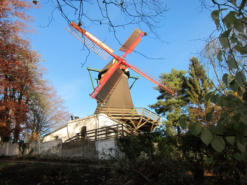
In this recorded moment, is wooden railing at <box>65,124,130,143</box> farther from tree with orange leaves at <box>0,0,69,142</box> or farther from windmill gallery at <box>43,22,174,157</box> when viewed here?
tree with orange leaves at <box>0,0,69,142</box>

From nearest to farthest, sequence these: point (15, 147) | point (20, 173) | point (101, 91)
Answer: point (20, 173) < point (15, 147) < point (101, 91)

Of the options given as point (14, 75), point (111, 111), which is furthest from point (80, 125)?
point (14, 75)

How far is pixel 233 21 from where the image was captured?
1064 millimetres

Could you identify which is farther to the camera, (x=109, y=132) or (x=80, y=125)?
(x=80, y=125)

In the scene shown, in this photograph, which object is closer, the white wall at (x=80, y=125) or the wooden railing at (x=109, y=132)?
the wooden railing at (x=109, y=132)

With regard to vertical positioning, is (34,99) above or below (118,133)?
above

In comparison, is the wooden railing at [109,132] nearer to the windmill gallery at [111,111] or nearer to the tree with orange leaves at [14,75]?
the windmill gallery at [111,111]

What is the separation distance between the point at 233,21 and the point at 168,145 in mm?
6598

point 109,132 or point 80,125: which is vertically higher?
point 80,125

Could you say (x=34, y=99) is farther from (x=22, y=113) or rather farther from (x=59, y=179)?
(x=59, y=179)

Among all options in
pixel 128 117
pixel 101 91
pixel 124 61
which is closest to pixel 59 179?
pixel 128 117

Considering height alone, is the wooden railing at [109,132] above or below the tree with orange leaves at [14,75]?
below

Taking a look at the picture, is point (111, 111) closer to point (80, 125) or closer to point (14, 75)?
point (80, 125)

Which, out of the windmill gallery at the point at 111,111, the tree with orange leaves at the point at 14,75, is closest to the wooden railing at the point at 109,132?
the windmill gallery at the point at 111,111
